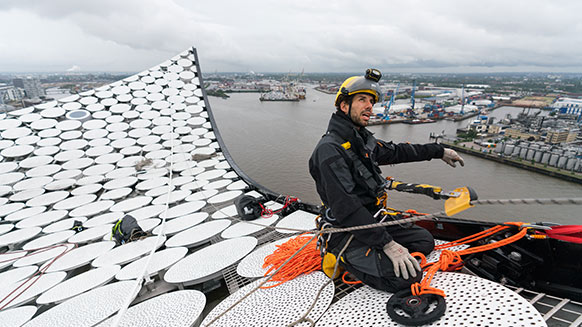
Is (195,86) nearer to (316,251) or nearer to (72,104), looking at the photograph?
(72,104)

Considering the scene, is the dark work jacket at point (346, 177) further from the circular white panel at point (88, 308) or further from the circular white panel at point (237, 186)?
the circular white panel at point (237, 186)

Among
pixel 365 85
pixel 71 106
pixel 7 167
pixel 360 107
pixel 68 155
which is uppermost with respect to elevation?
pixel 365 85

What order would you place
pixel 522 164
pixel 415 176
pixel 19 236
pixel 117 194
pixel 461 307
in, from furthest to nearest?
pixel 522 164 < pixel 415 176 < pixel 117 194 < pixel 19 236 < pixel 461 307

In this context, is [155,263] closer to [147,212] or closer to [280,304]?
[147,212]

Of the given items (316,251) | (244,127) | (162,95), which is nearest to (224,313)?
(316,251)

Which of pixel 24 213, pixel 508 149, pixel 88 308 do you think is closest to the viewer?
pixel 88 308

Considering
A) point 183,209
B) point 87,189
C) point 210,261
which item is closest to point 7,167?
point 87,189

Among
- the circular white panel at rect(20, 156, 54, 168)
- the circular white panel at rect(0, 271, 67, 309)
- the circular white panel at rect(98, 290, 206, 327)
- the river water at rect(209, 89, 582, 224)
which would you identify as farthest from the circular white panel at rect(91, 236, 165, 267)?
the river water at rect(209, 89, 582, 224)
